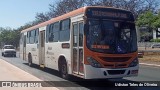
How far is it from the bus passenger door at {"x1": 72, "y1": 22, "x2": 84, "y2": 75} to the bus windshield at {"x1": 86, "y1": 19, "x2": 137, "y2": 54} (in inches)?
21.9

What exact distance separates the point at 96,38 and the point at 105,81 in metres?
3.21

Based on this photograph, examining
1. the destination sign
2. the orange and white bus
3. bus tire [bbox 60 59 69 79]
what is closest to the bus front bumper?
the orange and white bus

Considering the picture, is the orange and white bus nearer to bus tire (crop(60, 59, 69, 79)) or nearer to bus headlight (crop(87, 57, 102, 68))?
bus headlight (crop(87, 57, 102, 68))

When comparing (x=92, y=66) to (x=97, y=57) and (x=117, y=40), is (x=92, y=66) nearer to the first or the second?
(x=97, y=57)

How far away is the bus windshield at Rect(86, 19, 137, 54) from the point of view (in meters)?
12.2

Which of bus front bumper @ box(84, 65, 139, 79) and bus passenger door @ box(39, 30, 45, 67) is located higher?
bus passenger door @ box(39, 30, 45, 67)

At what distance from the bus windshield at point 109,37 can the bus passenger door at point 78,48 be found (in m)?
0.56

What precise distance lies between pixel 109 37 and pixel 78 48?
54.3 inches

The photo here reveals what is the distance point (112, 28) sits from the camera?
1245 cm

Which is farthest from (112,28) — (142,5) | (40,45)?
(142,5)

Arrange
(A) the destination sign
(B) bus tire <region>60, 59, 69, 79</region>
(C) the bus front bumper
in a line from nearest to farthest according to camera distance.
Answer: (C) the bus front bumper → (A) the destination sign → (B) bus tire <region>60, 59, 69, 79</region>

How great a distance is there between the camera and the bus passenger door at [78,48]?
41.2 feet

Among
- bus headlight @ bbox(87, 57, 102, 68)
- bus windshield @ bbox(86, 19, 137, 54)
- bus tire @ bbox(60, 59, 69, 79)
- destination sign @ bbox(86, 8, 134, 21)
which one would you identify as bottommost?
bus tire @ bbox(60, 59, 69, 79)

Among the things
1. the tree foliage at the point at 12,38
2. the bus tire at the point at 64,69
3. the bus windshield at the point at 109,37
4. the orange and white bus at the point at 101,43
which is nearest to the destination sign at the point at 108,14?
the orange and white bus at the point at 101,43
